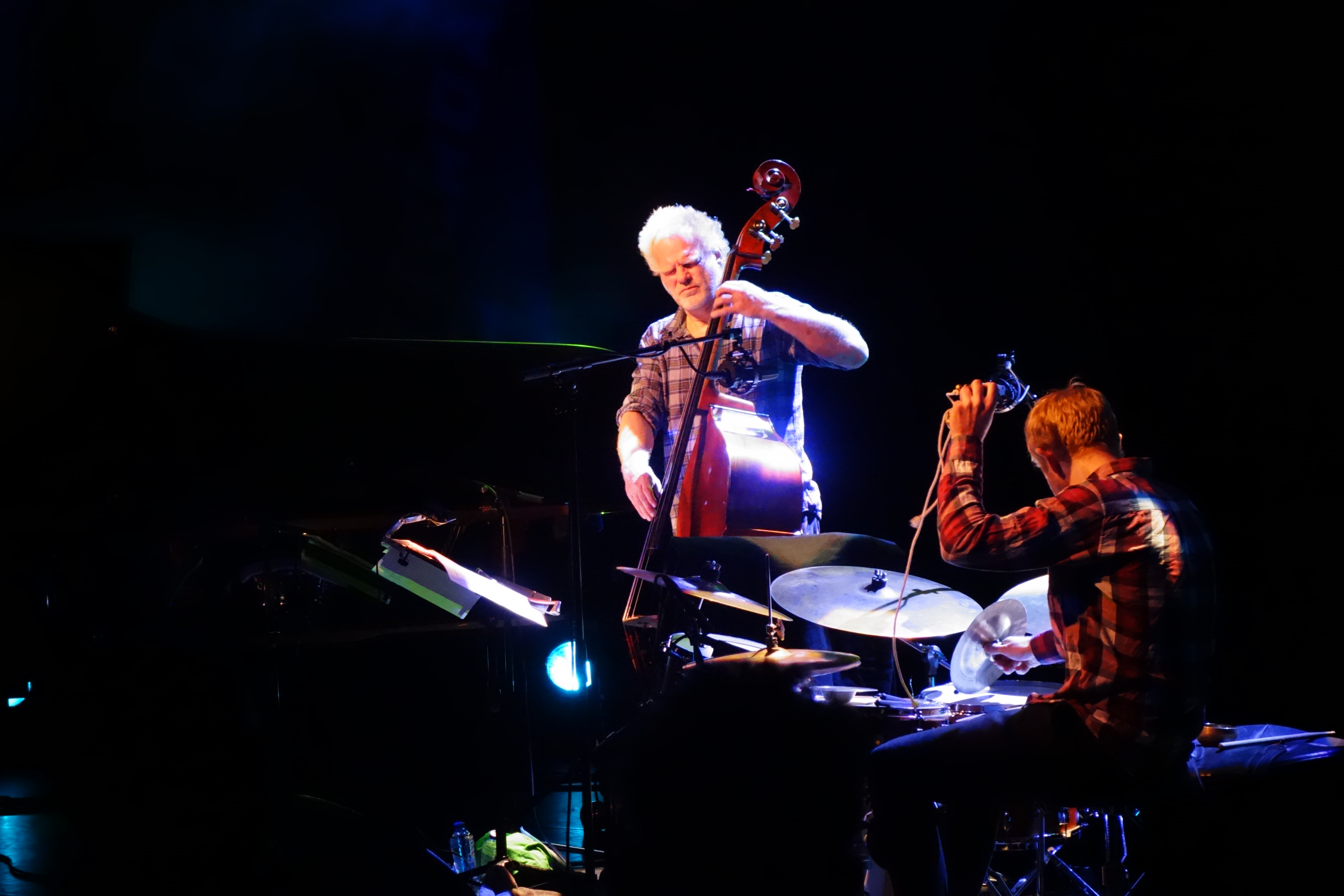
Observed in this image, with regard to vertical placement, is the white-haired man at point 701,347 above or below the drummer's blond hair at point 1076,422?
above

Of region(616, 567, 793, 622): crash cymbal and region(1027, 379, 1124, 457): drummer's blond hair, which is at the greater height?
region(1027, 379, 1124, 457): drummer's blond hair

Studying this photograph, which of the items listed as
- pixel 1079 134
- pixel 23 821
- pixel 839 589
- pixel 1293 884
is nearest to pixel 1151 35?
pixel 1079 134

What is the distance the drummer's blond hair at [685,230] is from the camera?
11.3 ft

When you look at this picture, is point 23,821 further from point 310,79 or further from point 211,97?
point 310,79

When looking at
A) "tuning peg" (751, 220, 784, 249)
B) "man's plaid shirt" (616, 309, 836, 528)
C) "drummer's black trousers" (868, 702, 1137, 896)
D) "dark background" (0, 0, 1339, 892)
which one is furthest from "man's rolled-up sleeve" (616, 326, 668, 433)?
"drummer's black trousers" (868, 702, 1137, 896)

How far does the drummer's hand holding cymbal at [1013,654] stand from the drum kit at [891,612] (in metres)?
0.02

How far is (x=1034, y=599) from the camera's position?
2.34m

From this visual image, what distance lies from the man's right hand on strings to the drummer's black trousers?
4.62 feet

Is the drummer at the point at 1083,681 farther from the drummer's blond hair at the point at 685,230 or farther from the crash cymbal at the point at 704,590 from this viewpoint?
the drummer's blond hair at the point at 685,230

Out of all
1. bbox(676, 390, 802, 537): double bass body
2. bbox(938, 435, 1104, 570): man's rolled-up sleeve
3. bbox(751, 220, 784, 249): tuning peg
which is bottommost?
bbox(938, 435, 1104, 570): man's rolled-up sleeve

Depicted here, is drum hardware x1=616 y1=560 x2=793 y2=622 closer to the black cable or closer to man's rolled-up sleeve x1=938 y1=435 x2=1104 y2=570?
man's rolled-up sleeve x1=938 y1=435 x2=1104 y2=570

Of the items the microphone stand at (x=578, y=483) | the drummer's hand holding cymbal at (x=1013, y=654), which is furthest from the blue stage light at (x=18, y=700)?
the drummer's hand holding cymbal at (x=1013, y=654)

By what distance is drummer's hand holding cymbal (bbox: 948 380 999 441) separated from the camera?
2086mm

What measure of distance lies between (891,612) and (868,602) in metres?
0.06
